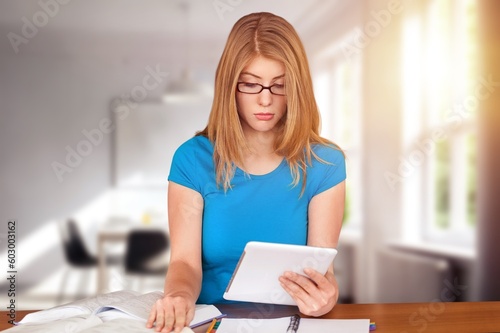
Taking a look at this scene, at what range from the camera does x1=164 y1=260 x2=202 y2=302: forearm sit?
1.37m

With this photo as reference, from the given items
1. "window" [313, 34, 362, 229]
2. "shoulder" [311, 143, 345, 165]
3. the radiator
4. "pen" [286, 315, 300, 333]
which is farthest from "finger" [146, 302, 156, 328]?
"window" [313, 34, 362, 229]

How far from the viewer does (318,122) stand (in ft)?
5.50

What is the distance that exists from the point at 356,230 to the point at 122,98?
1874mm

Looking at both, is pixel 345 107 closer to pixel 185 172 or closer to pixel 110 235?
pixel 110 235

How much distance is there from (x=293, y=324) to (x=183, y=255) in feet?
1.15

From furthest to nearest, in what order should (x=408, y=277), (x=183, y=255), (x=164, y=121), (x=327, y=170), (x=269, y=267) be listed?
(x=164, y=121)
(x=408, y=277)
(x=327, y=170)
(x=183, y=255)
(x=269, y=267)

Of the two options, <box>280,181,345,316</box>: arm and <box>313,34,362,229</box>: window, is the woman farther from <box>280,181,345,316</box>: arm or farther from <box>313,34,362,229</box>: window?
<box>313,34,362,229</box>: window

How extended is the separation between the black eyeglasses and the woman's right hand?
1.76 feet

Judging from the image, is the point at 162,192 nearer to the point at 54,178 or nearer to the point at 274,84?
the point at 54,178

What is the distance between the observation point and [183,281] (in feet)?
4.68

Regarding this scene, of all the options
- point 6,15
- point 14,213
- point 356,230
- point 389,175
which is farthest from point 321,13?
point 14,213

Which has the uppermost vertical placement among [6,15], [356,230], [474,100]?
[6,15]

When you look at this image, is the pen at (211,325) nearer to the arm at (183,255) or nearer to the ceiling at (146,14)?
the arm at (183,255)

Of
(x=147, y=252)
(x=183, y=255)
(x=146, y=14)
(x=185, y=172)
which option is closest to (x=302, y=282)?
(x=183, y=255)
